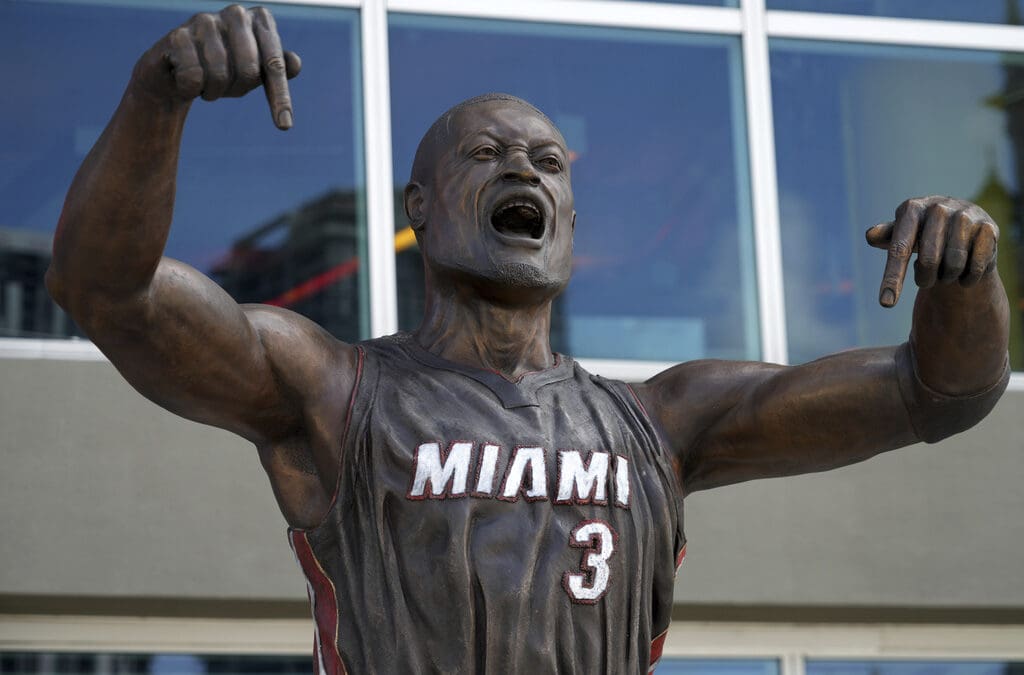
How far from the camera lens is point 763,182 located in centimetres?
1005

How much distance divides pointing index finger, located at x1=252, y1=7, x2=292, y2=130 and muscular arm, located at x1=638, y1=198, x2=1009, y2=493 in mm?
1217

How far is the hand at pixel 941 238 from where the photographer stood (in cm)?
417

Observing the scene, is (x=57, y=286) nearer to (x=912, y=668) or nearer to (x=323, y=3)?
(x=323, y=3)

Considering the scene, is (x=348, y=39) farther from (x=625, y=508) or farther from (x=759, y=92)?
(x=625, y=508)

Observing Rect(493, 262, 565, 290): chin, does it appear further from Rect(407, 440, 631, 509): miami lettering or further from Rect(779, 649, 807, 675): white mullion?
Rect(779, 649, 807, 675): white mullion

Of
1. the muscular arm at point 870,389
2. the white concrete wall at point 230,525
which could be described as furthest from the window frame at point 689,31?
the muscular arm at point 870,389

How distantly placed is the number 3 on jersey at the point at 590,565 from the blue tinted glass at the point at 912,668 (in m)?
5.38

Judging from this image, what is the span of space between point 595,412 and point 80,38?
5660 mm

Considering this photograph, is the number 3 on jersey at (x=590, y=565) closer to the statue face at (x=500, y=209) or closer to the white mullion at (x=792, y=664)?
the statue face at (x=500, y=209)

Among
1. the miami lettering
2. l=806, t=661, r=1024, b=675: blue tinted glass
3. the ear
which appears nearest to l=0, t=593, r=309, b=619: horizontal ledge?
l=806, t=661, r=1024, b=675: blue tinted glass

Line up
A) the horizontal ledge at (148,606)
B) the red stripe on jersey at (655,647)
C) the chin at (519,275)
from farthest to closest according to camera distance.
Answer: the horizontal ledge at (148,606) < the red stripe on jersey at (655,647) < the chin at (519,275)

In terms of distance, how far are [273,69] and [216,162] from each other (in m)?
5.60

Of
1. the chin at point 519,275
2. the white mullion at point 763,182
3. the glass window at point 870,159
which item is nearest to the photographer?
the chin at point 519,275

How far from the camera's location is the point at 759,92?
401 inches
